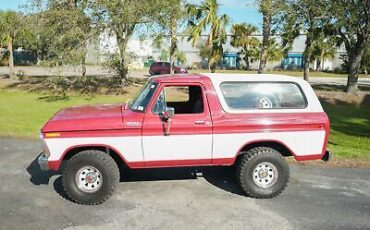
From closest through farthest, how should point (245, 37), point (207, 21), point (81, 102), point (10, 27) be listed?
point (81, 102) < point (10, 27) < point (207, 21) < point (245, 37)

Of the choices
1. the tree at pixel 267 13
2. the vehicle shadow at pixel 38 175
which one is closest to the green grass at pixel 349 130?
the tree at pixel 267 13

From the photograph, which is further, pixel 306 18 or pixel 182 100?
pixel 306 18

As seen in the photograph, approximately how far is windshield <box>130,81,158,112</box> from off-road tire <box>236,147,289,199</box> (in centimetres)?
164

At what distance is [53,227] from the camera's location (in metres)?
5.11

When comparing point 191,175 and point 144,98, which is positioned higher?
point 144,98

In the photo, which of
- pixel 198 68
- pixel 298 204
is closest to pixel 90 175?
pixel 298 204

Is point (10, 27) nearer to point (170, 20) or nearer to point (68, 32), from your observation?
point (68, 32)

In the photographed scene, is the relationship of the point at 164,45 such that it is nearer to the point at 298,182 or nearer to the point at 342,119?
the point at 342,119

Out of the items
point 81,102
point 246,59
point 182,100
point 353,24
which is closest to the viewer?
point 182,100

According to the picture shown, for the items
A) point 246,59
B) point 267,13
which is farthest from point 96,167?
point 246,59

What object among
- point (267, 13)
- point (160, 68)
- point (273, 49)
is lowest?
point (160, 68)

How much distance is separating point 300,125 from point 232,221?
1.82 m

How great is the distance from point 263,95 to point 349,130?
7.23m

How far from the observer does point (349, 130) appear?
40.8 ft
